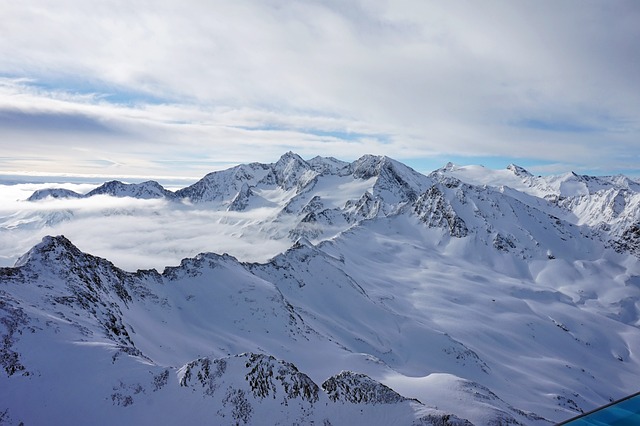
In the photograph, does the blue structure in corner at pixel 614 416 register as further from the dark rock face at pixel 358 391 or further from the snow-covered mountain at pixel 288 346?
the dark rock face at pixel 358 391

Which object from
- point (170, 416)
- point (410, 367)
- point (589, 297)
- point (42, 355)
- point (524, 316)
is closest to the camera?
point (170, 416)

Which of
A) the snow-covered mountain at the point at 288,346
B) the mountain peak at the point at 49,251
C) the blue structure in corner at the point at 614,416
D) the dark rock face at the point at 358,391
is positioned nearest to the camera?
the blue structure in corner at the point at 614,416

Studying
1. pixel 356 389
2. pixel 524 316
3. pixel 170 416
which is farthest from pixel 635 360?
pixel 170 416

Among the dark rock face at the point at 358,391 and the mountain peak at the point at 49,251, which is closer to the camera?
the dark rock face at the point at 358,391

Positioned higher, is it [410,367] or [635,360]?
[410,367]

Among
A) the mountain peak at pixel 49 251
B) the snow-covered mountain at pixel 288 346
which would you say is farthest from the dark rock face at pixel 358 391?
the mountain peak at pixel 49 251

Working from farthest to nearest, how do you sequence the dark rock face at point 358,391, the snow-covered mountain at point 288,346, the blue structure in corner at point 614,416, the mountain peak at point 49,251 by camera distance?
1. the mountain peak at point 49,251
2. the dark rock face at point 358,391
3. the snow-covered mountain at point 288,346
4. the blue structure in corner at point 614,416

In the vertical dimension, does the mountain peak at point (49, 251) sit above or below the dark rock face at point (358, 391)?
above

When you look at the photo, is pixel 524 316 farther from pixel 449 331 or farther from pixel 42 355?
pixel 42 355

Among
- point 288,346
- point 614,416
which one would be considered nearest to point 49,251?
point 288,346

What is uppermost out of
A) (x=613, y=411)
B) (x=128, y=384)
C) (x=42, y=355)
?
(x=613, y=411)

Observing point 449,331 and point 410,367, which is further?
point 449,331
